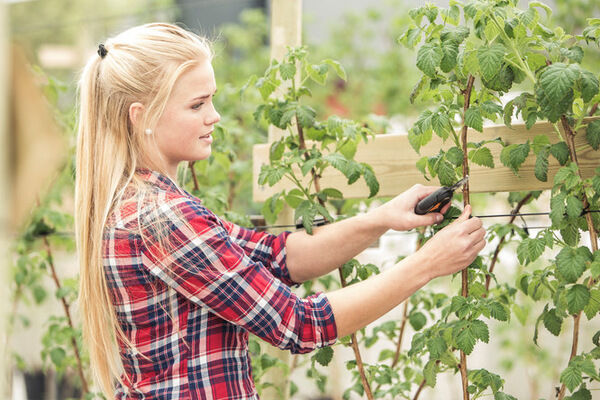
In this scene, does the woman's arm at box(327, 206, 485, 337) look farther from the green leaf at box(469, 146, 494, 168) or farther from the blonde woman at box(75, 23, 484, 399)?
the green leaf at box(469, 146, 494, 168)

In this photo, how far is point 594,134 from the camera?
135 centimetres

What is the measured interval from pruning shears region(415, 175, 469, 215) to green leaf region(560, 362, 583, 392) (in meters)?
0.38

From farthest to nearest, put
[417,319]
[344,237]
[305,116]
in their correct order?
[417,319]
[305,116]
[344,237]

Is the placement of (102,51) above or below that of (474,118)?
above

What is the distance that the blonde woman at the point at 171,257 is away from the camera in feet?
4.19

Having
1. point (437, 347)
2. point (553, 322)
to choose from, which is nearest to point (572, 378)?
point (553, 322)

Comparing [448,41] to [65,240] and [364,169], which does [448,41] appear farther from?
[65,240]

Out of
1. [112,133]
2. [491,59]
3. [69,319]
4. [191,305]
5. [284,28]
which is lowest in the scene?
[69,319]

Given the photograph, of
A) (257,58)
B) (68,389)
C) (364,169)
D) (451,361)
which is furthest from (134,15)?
(451,361)

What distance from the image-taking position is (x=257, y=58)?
4488 millimetres

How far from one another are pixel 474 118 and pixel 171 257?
2.03 ft

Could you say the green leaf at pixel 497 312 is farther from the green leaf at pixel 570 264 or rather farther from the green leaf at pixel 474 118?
the green leaf at pixel 474 118

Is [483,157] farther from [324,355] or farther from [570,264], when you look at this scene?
[324,355]

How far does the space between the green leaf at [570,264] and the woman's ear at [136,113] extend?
32.4 inches
